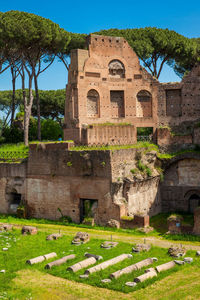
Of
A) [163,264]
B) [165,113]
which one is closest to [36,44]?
[165,113]

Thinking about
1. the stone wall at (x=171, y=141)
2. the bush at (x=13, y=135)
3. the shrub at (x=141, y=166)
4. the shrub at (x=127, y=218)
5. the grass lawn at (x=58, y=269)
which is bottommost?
the grass lawn at (x=58, y=269)

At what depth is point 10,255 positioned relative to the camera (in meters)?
14.1

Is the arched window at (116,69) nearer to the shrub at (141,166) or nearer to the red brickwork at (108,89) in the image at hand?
the red brickwork at (108,89)

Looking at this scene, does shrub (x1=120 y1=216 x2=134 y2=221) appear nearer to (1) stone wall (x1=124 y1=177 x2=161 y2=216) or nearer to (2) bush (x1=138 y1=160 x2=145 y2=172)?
(1) stone wall (x1=124 y1=177 x2=161 y2=216)

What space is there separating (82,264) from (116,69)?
16125mm

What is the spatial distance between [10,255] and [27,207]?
7065mm

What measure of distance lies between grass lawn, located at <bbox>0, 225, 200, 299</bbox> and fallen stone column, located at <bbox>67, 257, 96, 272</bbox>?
0.18m

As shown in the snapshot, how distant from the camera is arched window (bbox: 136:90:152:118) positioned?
1022 inches

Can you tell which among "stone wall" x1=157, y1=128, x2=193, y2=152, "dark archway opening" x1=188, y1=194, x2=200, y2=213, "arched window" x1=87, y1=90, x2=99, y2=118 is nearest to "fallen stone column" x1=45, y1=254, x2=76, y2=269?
"dark archway opening" x1=188, y1=194, x2=200, y2=213

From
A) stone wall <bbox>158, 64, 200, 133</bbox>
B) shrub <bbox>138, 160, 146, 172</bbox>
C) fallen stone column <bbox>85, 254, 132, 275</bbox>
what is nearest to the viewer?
fallen stone column <bbox>85, 254, 132, 275</bbox>

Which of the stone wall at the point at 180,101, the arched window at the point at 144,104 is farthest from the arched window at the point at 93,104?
the stone wall at the point at 180,101

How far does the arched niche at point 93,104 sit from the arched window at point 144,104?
2.96 metres

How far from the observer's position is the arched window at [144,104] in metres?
26.0

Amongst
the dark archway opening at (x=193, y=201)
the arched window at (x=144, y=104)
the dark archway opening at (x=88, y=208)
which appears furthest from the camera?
the arched window at (x=144, y=104)
